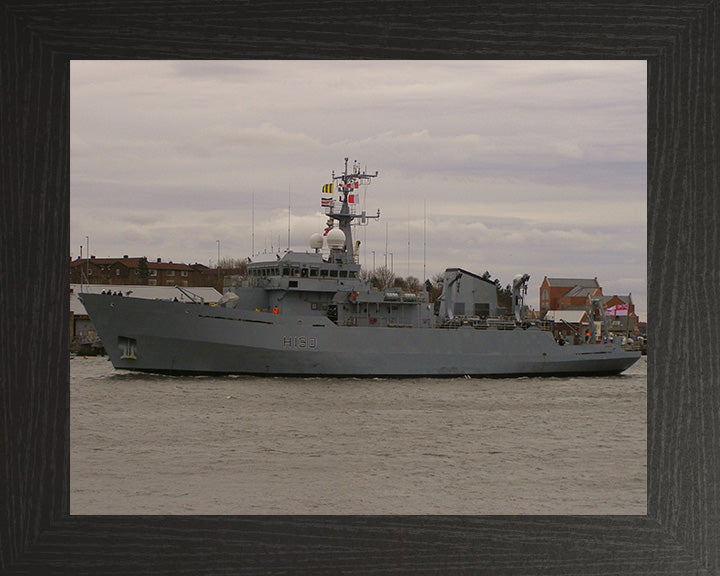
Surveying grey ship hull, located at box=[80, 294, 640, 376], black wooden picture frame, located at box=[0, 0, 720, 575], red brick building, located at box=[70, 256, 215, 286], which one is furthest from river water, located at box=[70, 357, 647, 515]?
red brick building, located at box=[70, 256, 215, 286]

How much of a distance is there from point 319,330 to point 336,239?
110 inches

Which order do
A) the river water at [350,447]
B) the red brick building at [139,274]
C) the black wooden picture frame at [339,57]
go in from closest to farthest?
the black wooden picture frame at [339,57] < the river water at [350,447] < the red brick building at [139,274]

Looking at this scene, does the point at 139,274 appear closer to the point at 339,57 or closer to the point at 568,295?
the point at 568,295

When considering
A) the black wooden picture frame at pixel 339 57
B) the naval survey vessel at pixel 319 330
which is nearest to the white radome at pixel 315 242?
the naval survey vessel at pixel 319 330

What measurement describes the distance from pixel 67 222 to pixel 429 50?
30.0 inches

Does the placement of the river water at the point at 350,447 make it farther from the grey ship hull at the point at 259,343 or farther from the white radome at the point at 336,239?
the white radome at the point at 336,239

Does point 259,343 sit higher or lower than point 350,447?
higher

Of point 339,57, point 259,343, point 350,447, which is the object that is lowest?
point 350,447

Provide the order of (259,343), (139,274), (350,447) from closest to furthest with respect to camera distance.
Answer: (350,447) → (259,343) → (139,274)

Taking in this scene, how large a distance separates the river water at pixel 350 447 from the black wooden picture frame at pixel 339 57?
335 cm

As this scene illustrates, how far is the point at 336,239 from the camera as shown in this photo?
70.1ft

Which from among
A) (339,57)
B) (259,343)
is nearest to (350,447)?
(259,343)

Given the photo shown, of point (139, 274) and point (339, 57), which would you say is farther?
point (139, 274)

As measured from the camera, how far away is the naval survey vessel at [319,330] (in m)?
19.1
